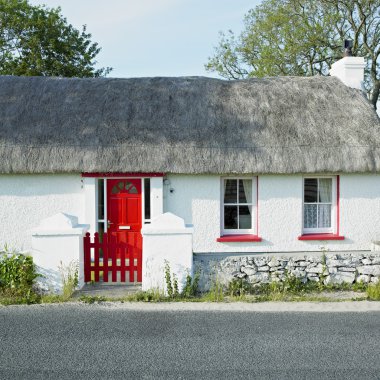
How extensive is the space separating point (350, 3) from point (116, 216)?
76.6 feet

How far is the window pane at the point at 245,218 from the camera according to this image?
37.8 feet

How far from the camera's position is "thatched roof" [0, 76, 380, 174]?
10711 millimetres

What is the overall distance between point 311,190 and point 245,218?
178 cm

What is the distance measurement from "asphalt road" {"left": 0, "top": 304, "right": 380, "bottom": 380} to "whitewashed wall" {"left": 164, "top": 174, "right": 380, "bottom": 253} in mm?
4190

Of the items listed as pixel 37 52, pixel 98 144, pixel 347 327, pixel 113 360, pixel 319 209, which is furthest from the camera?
pixel 37 52

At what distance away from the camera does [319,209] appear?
38.1 feet

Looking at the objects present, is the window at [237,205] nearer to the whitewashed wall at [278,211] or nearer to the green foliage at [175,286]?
the whitewashed wall at [278,211]

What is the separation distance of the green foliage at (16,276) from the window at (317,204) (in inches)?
261

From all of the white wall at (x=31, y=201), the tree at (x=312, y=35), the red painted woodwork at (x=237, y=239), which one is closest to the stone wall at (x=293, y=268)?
the red painted woodwork at (x=237, y=239)

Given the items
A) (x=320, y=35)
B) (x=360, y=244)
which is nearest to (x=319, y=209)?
(x=360, y=244)

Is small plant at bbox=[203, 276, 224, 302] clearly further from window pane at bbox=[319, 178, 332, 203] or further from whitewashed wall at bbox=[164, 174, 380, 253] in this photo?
window pane at bbox=[319, 178, 332, 203]

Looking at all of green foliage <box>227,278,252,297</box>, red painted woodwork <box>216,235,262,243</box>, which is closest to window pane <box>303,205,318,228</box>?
red painted woodwork <box>216,235,262,243</box>

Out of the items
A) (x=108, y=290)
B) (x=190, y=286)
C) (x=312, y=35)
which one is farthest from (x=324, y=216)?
(x=312, y=35)

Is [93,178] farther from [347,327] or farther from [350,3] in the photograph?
[350,3]
